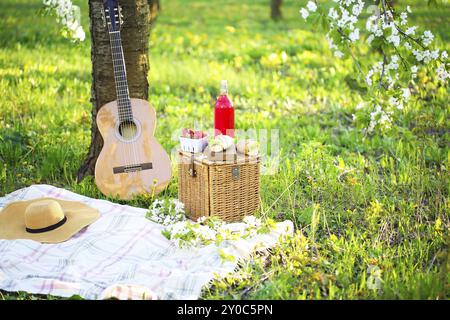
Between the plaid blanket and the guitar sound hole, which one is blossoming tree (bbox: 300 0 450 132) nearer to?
the plaid blanket

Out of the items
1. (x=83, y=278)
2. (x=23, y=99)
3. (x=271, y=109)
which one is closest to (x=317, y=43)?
(x=271, y=109)

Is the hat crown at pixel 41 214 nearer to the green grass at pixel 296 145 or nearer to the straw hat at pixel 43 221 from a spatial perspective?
the straw hat at pixel 43 221

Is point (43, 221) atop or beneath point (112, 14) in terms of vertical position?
beneath

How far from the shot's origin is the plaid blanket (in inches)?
147

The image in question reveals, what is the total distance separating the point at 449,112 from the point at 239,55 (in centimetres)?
342

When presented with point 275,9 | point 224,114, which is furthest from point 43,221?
point 275,9

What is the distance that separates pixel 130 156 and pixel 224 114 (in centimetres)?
86

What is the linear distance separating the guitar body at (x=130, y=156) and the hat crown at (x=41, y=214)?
2.15 ft

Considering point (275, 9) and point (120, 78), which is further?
point (275, 9)

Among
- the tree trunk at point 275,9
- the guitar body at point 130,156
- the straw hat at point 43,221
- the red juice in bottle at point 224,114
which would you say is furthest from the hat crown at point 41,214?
the tree trunk at point 275,9

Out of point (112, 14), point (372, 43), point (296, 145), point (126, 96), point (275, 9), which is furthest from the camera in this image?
point (275, 9)

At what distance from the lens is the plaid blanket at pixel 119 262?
374cm

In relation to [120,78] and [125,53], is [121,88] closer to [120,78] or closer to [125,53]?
[120,78]

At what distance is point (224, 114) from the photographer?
15.4 ft
